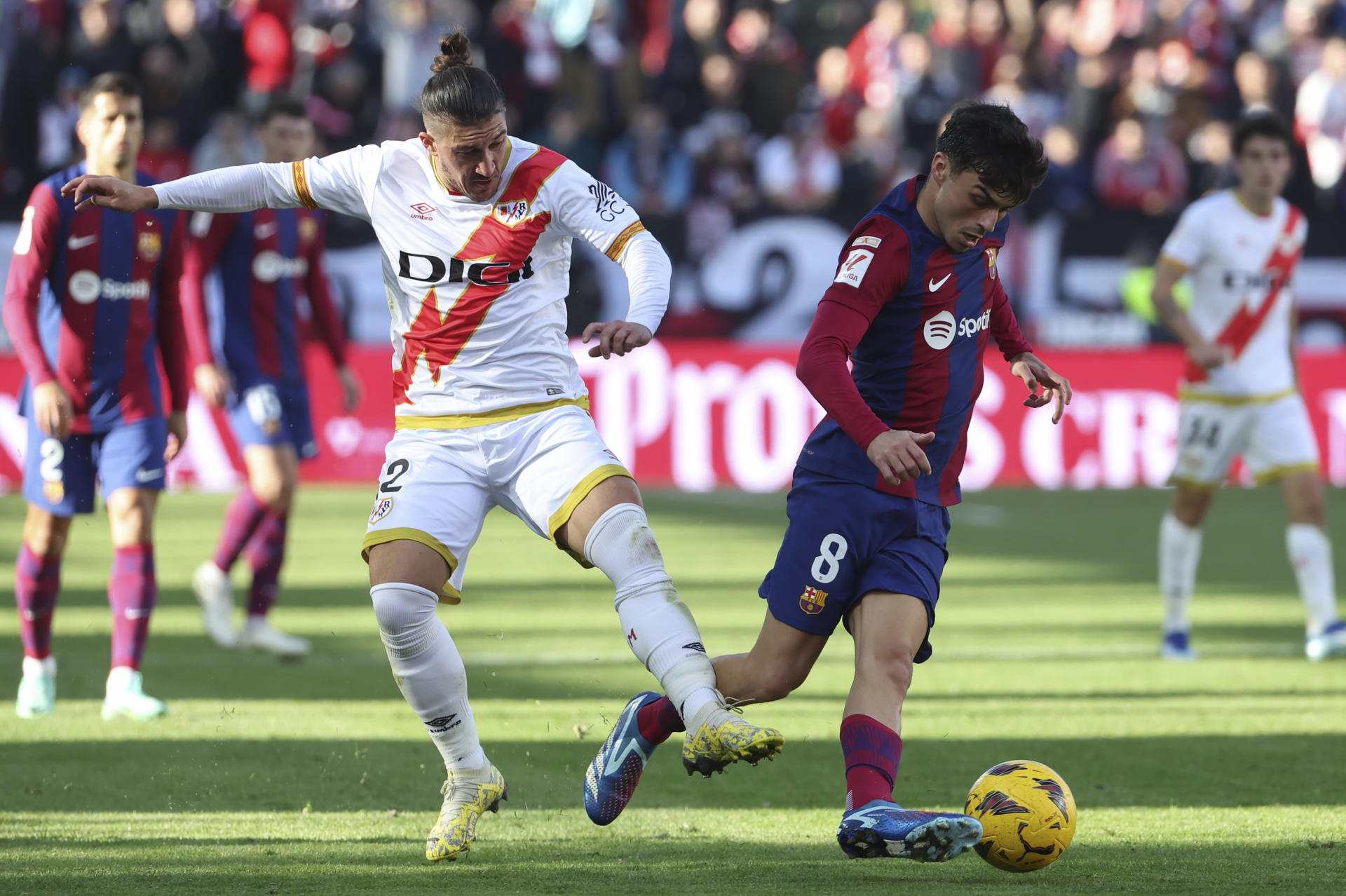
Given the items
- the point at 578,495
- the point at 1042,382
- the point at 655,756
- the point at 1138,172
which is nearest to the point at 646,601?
the point at 578,495

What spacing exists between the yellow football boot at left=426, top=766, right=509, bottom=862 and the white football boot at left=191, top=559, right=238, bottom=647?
383 centimetres

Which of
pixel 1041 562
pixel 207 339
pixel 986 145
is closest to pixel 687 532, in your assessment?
pixel 1041 562

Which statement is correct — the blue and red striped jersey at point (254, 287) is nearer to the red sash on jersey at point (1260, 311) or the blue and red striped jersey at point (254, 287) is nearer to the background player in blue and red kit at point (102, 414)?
the background player in blue and red kit at point (102, 414)


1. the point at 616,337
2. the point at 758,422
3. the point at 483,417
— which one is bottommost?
the point at 758,422

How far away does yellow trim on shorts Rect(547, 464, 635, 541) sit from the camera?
5.02m

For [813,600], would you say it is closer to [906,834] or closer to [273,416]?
[906,834]

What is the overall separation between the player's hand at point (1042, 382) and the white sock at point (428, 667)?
1708 millimetres

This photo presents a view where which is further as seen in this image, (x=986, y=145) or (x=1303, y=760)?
(x=1303, y=760)

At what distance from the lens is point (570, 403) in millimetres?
5289

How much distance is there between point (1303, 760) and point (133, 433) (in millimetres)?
4339

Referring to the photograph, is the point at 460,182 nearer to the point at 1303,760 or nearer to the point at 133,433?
the point at 133,433

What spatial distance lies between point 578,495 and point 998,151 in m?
1.40

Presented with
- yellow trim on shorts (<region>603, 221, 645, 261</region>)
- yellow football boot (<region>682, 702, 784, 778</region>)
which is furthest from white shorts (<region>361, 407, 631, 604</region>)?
yellow football boot (<region>682, 702, 784, 778</region>)

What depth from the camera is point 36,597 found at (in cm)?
718
